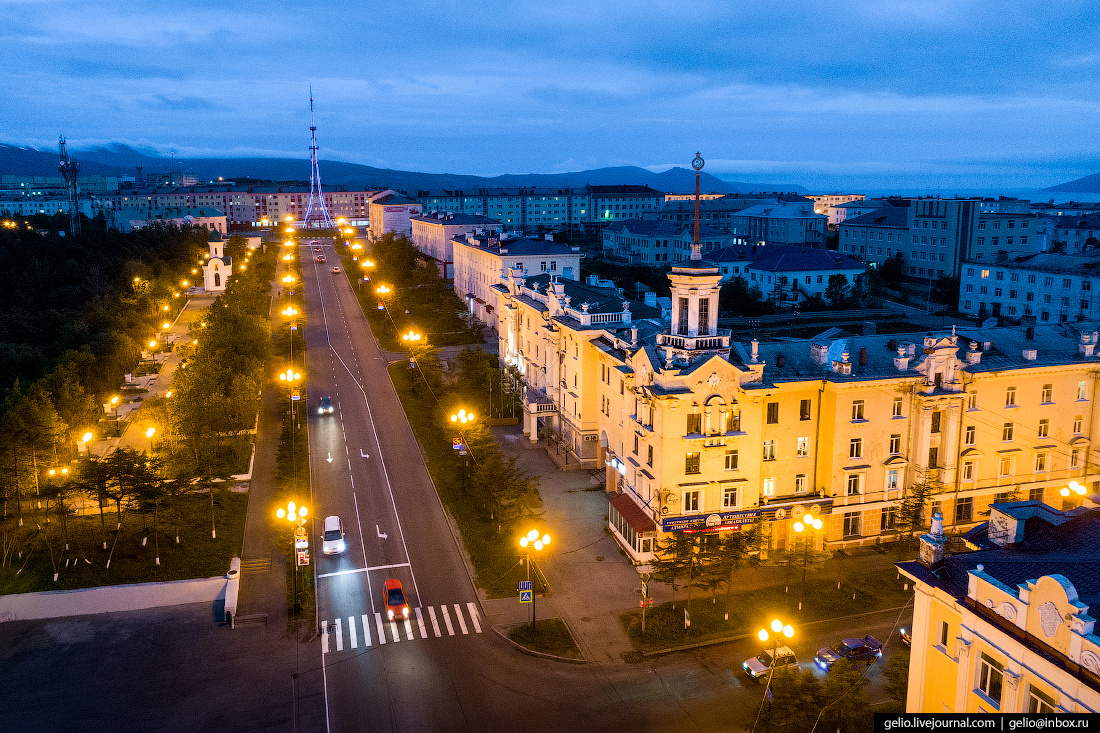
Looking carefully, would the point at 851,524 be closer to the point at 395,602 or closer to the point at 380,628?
the point at 395,602

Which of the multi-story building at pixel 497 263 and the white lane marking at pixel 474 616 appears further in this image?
the multi-story building at pixel 497 263

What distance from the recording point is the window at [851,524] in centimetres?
4259

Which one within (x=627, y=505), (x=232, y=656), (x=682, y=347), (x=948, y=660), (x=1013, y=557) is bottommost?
(x=232, y=656)

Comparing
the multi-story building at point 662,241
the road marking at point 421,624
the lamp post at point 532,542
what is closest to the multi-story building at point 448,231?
the multi-story building at point 662,241

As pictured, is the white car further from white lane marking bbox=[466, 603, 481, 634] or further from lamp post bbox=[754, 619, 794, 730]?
lamp post bbox=[754, 619, 794, 730]

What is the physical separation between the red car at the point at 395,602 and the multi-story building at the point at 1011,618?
21281 millimetres

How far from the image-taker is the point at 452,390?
233 feet

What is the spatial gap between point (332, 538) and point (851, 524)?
27.5 m

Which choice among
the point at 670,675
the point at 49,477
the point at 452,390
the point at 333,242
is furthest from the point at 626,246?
the point at 670,675

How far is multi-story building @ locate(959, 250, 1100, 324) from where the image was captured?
9200 centimetres

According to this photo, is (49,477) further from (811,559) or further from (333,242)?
(333,242)

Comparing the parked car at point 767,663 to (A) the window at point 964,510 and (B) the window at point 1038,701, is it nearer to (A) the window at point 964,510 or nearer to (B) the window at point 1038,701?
(B) the window at point 1038,701

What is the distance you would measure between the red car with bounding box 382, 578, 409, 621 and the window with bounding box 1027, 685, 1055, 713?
24934 millimetres

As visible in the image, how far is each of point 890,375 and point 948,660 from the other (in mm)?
20692
